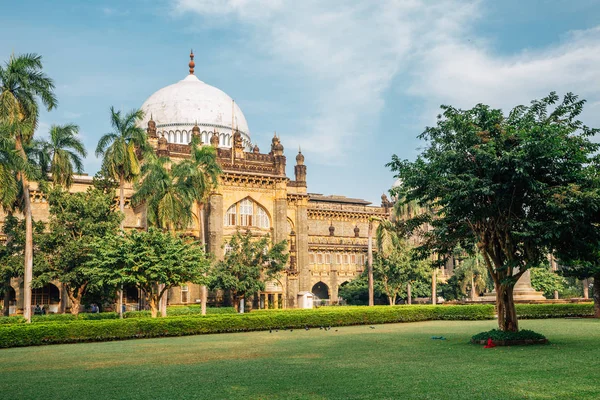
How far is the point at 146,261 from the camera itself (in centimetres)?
3325

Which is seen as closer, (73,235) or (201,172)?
(73,235)

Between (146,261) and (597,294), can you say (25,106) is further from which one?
(597,294)

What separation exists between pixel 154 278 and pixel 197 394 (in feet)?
75.2

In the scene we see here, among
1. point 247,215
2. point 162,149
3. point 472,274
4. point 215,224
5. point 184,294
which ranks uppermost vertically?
point 162,149

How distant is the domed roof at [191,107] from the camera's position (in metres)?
66.2

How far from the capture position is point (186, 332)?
28.4 metres

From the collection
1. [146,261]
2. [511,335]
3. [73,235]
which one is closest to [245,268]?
[73,235]

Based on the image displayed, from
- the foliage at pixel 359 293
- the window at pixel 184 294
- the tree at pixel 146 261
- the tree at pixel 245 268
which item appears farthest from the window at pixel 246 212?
the tree at pixel 146 261

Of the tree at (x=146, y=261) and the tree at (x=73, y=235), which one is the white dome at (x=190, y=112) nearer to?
the tree at (x=73, y=235)

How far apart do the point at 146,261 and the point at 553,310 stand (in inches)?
909

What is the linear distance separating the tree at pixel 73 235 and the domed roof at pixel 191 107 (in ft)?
85.0

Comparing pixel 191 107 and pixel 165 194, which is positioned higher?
pixel 191 107

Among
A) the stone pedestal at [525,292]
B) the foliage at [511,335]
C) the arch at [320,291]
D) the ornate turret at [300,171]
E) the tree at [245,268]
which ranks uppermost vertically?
the ornate turret at [300,171]

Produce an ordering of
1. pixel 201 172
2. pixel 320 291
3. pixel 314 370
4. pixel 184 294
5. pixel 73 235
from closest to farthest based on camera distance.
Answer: pixel 314 370 → pixel 73 235 → pixel 201 172 → pixel 184 294 → pixel 320 291
